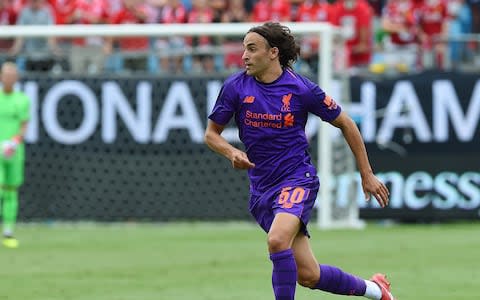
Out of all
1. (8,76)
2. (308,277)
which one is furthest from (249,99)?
(8,76)

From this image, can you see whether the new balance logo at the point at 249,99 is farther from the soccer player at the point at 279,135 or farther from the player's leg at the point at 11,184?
the player's leg at the point at 11,184

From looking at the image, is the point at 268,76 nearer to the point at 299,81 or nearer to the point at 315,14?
the point at 299,81

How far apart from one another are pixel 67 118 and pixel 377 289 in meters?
11.8

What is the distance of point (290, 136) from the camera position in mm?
9148

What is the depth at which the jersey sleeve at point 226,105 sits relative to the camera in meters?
9.16

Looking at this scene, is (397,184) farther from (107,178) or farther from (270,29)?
(270,29)

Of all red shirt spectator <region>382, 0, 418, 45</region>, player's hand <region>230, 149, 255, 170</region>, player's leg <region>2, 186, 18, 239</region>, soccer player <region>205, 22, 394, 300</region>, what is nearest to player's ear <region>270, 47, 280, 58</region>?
soccer player <region>205, 22, 394, 300</region>

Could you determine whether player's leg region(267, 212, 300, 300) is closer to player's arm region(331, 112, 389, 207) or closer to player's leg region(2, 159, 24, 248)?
player's arm region(331, 112, 389, 207)

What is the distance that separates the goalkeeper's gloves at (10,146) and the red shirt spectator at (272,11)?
6.71m

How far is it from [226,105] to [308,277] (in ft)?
4.66

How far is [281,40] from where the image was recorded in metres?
9.20

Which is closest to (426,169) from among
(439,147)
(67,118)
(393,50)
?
(439,147)

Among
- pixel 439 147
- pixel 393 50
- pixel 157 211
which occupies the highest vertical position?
pixel 393 50

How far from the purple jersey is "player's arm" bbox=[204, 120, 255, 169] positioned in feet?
0.43
